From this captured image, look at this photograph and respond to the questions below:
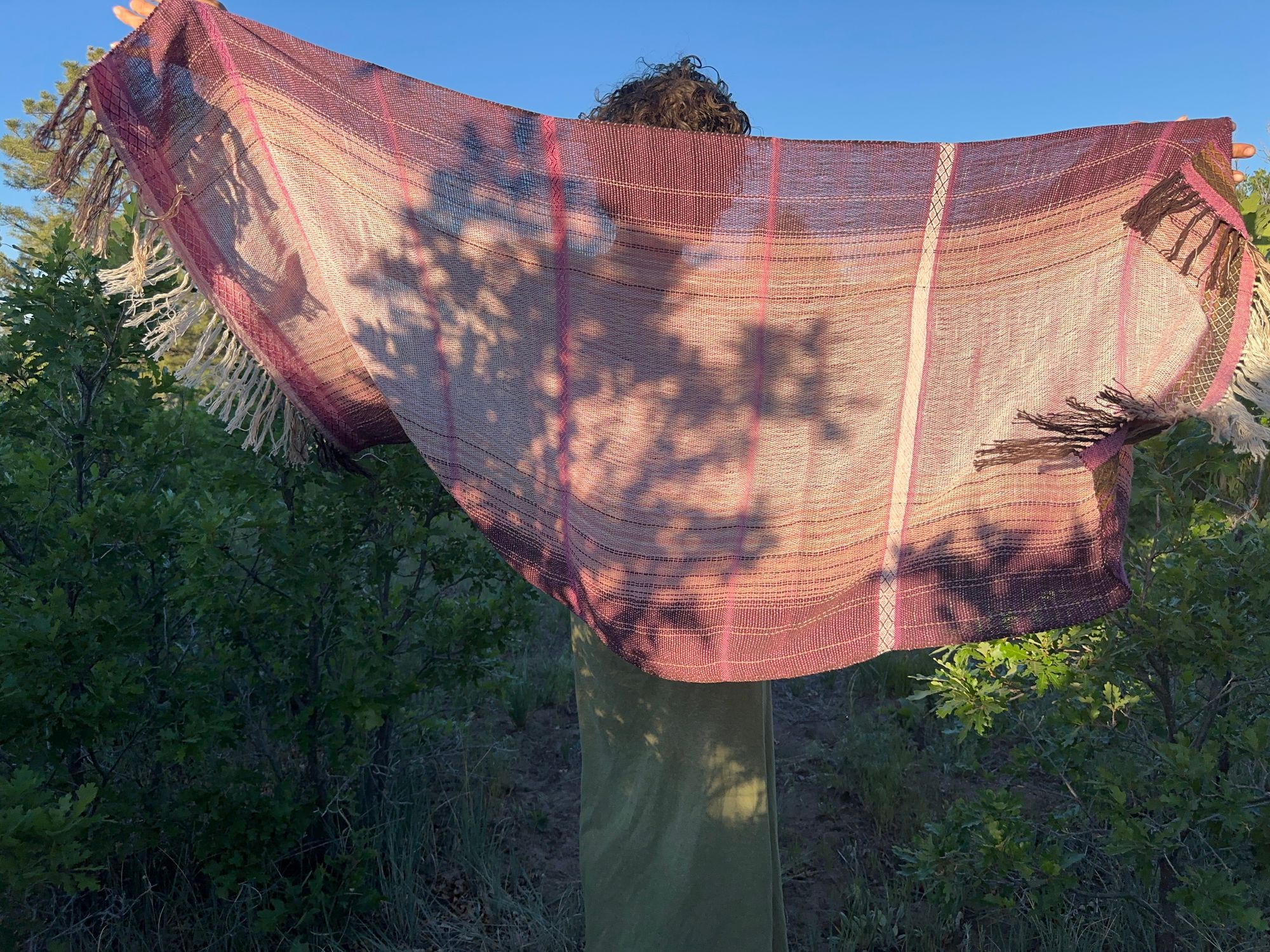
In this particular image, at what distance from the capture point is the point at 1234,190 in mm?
1404

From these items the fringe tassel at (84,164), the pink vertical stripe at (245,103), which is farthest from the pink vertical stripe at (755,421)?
the fringe tassel at (84,164)

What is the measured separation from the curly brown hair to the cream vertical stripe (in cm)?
40

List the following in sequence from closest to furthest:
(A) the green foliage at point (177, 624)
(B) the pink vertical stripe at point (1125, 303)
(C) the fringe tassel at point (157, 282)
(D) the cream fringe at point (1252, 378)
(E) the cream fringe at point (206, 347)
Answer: (D) the cream fringe at point (1252, 378) < (B) the pink vertical stripe at point (1125, 303) < (C) the fringe tassel at point (157, 282) < (E) the cream fringe at point (206, 347) < (A) the green foliage at point (177, 624)

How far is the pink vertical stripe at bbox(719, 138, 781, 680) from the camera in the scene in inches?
60.8

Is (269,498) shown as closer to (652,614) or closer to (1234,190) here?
(652,614)

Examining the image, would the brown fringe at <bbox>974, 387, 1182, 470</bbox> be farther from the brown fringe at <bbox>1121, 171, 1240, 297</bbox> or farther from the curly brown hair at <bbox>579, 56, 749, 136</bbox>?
the curly brown hair at <bbox>579, 56, 749, 136</bbox>

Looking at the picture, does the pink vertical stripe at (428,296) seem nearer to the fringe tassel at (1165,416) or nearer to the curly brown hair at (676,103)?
the curly brown hair at (676,103)

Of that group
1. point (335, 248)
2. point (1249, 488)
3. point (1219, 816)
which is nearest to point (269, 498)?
point (335, 248)

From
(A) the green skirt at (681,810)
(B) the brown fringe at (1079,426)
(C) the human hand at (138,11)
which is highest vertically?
(C) the human hand at (138,11)

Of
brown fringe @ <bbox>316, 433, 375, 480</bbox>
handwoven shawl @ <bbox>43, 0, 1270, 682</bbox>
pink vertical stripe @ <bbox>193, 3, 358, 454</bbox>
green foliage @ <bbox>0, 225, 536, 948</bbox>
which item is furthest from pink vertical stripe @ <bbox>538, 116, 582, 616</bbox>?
green foliage @ <bbox>0, 225, 536, 948</bbox>

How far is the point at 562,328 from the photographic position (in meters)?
1.62

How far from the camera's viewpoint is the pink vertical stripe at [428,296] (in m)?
1.61

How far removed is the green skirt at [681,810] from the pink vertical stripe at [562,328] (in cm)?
22

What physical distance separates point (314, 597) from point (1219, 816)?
6.93 feet
